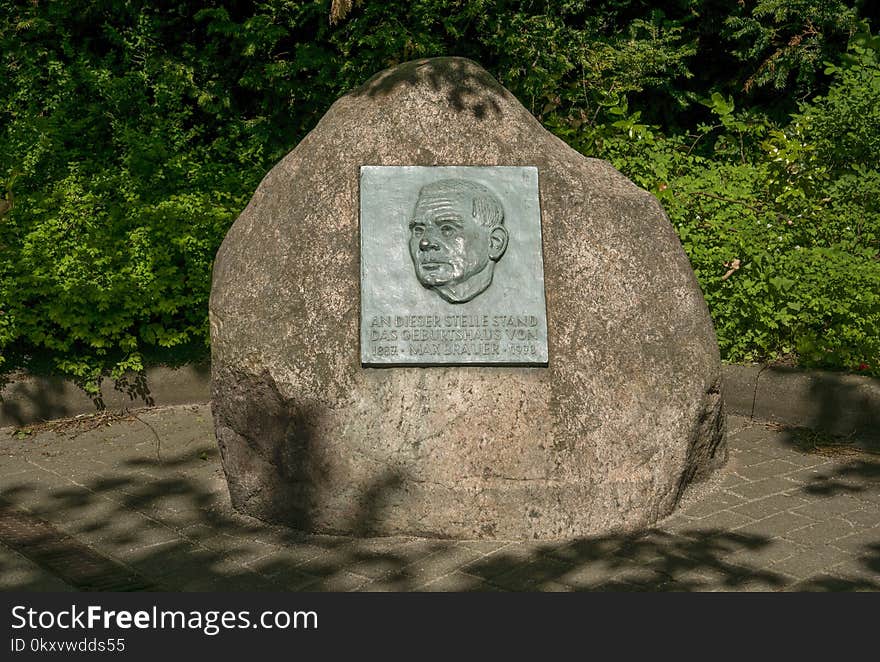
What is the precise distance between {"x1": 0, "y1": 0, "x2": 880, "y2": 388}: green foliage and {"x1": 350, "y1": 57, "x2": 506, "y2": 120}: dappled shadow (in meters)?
2.48

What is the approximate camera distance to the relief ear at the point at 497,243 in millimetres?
4141

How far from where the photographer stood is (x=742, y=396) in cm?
581

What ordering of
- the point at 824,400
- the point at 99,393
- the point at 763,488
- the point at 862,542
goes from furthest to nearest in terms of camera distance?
the point at 99,393
the point at 824,400
the point at 763,488
the point at 862,542

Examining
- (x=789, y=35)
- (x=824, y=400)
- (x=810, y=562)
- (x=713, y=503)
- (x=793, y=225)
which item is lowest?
(x=810, y=562)

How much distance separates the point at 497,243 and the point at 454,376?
66 cm

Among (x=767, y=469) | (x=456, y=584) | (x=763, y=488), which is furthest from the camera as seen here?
(x=767, y=469)

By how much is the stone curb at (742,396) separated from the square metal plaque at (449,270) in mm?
2331

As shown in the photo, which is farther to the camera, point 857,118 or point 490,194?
point 857,118

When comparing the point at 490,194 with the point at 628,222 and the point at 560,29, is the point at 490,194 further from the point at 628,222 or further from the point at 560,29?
the point at 560,29

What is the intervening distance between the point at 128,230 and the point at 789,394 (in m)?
4.67

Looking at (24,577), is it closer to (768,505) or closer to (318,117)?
(768,505)

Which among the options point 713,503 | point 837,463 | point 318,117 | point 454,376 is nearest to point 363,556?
point 454,376

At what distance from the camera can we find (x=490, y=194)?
13.8ft

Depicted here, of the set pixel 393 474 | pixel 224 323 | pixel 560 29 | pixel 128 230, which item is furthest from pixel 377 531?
pixel 560 29
